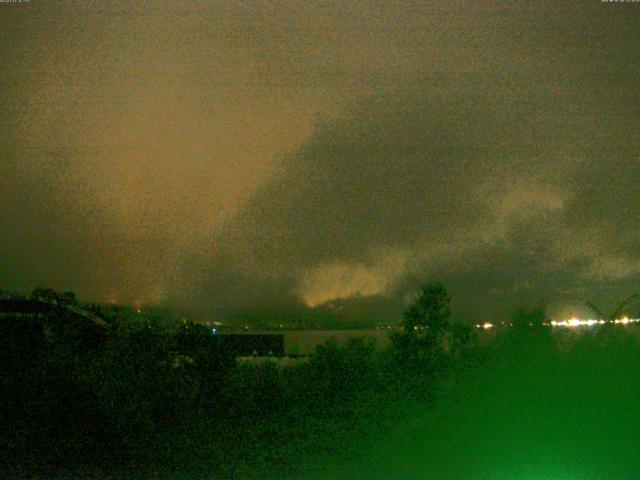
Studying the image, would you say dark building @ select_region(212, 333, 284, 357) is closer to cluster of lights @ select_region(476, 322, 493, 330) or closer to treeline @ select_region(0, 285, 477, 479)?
treeline @ select_region(0, 285, 477, 479)

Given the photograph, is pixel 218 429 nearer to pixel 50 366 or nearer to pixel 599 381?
pixel 50 366

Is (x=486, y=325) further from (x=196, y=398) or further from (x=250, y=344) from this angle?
(x=196, y=398)

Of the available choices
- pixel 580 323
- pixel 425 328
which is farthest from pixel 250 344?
pixel 580 323

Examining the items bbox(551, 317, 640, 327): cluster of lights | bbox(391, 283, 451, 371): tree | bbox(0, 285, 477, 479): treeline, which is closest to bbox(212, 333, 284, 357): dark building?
bbox(0, 285, 477, 479): treeline

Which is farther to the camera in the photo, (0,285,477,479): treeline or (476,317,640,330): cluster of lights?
(476,317,640,330): cluster of lights

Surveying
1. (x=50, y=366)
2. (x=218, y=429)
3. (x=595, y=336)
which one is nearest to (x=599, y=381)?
(x=595, y=336)

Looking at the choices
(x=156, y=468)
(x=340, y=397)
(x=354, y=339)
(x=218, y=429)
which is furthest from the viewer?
(x=354, y=339)

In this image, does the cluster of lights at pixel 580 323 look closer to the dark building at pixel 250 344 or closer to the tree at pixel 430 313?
the tree at pixel 430 313

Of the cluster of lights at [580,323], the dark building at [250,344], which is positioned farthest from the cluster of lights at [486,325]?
the dark building at [250,344]
